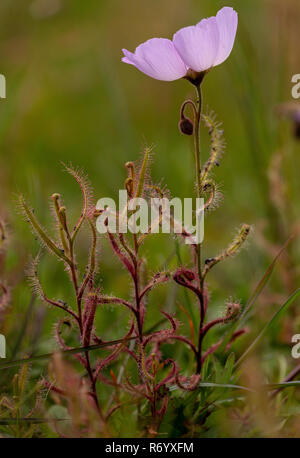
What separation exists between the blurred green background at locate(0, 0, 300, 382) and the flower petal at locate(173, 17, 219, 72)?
28 cm

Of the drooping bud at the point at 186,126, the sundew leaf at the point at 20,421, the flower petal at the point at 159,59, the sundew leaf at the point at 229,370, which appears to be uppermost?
the flower petal at the point at 159,59

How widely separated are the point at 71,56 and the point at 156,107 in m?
0.33

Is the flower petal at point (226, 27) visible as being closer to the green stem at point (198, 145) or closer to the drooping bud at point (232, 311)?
the green stem at point (198, 145)

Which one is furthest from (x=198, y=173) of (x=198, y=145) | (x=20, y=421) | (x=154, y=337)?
(x=20, y=421)

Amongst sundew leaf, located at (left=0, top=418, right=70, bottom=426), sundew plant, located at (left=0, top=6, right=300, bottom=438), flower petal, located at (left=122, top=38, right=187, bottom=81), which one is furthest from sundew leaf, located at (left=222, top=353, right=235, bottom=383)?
flower petal, located at (left=122, top=38, right=187, bottom=81)

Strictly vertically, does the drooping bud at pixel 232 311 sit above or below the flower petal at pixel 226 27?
below

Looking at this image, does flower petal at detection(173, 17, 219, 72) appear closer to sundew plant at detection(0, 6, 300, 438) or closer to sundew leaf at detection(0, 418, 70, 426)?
sundew plant at detection(0, 6, 300, 438)

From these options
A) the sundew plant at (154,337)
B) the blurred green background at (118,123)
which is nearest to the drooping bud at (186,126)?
the sundew plant at (154,337)

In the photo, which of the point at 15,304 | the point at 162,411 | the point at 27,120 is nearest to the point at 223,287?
the point at 15,304

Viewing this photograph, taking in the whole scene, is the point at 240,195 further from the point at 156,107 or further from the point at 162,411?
the point at 162,411

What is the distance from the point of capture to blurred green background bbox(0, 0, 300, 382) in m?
0.93

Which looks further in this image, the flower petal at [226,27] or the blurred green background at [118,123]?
the blurred green background at [118,123]

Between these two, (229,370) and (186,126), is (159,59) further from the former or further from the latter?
(229,370)

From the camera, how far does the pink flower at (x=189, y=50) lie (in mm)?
455
